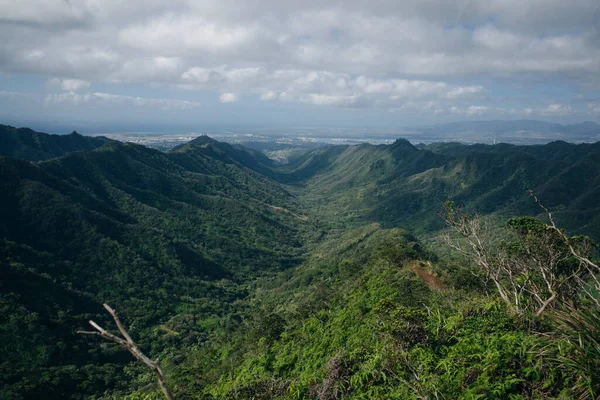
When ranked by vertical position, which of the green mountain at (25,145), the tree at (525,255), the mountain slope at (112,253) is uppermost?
the green mountain at (25,145)

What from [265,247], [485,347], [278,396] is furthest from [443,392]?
[265,247]

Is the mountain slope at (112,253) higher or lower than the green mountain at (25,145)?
lower

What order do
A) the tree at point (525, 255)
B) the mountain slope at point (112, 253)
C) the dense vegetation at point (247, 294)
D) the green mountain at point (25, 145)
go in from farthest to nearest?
the green mountain at point (25, 145) → the mountain slope at point (112, 253) → the tree at point (525, 255) → the dense vegetation at point (247, 294)

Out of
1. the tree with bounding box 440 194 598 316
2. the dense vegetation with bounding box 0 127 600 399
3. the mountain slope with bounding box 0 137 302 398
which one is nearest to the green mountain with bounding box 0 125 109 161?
the dense vegetation with bounding box 0 127 600 399

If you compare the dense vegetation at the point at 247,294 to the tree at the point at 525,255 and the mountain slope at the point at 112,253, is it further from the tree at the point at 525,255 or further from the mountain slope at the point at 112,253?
the tree at the point at 525,255

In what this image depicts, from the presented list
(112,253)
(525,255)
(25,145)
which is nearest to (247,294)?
(112,253)

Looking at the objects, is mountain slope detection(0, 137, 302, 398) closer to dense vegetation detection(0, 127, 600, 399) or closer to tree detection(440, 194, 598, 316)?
dense vegetation detection(0, 127, 600, 399)

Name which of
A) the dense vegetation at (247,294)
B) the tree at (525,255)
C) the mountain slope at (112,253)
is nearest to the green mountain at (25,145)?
the dense vegetation at (247,294)

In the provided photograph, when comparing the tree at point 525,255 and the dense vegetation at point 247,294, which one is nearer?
the dense vegetation at point 247,294

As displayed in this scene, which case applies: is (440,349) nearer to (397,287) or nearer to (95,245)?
(397,287)
